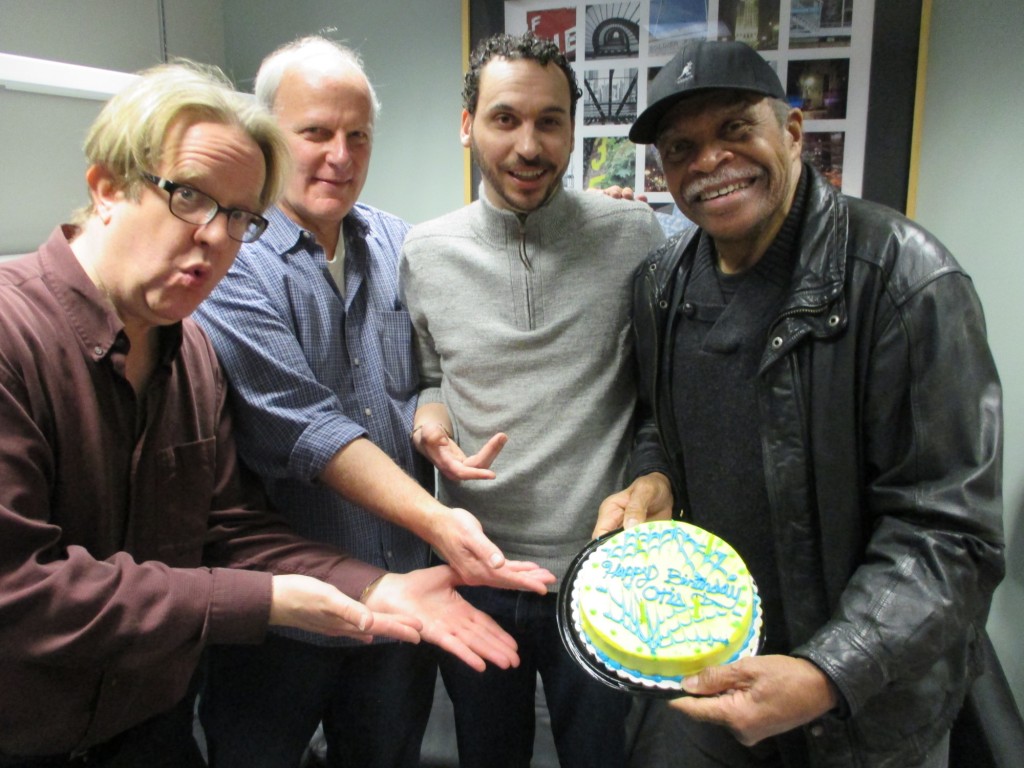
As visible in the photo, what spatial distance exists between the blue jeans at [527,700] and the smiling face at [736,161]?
91 cm

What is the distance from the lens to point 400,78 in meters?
2.79

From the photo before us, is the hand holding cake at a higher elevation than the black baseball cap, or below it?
below

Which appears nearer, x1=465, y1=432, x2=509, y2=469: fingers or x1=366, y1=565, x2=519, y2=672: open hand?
x1=366, y1=565, x2=519, y2=672: open hand

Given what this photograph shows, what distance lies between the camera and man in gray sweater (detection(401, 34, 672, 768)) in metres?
1.59

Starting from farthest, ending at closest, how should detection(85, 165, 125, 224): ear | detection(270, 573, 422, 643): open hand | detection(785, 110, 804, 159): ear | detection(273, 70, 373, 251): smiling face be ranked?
detection(273, 70, 373, 251): smiling face < detection(785, 110, 804, 159): ear < detection(270, 573, 422, 643): open hand < detection(85, 165, 125, 224): ear

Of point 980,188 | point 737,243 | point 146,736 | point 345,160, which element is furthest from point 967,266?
point 146,736

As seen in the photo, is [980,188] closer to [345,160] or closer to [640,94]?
[640,94]

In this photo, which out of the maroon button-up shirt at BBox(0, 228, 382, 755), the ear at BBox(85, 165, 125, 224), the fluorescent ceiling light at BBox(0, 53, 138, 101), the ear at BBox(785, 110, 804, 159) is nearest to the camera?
the maroon button-up shirt at BBox(0, 228, 382, 755)

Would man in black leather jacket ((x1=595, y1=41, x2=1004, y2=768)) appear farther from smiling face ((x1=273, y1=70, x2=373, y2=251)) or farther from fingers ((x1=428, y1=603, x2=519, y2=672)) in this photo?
smiling face ((x1=273, y1=70, x2=373, y2=251))

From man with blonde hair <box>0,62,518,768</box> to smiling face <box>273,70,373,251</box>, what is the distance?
0.28 m

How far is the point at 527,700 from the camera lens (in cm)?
176

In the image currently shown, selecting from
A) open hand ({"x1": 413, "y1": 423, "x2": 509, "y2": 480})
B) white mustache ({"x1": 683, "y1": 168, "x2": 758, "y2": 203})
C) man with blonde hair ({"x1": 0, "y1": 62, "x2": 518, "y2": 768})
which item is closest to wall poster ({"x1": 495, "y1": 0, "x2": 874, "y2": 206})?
white mustache ({"x1": 683, "y1": 168, "x2": 758, "y2": 203})

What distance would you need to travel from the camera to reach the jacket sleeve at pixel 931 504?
1.11m

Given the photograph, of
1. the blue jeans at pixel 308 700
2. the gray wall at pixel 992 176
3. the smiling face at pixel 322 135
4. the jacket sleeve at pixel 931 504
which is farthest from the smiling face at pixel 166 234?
the gray wall at pixel 992 176
